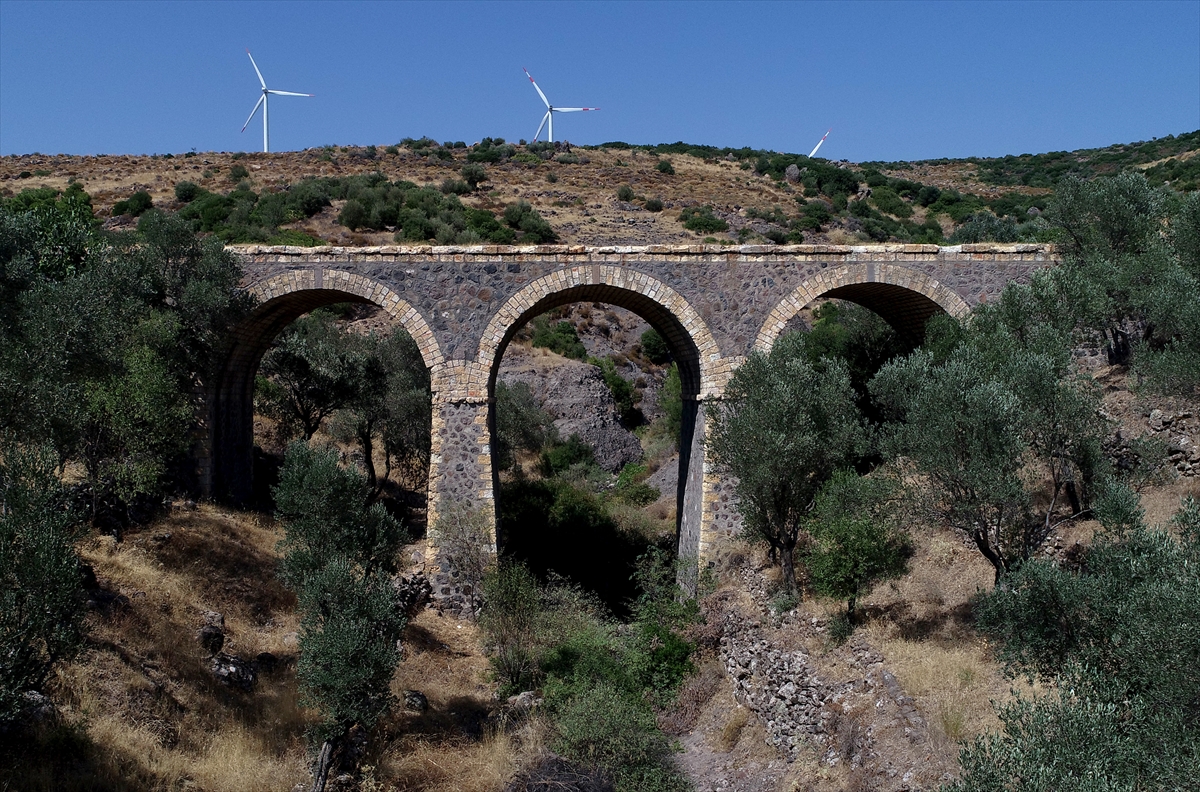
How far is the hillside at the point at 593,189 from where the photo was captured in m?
36.8

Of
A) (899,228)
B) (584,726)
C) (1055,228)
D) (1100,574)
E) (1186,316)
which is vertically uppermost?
(899,228)

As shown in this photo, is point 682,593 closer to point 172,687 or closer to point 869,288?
point 869,288

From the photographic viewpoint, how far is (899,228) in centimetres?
4303

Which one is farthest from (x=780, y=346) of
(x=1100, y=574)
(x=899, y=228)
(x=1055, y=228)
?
(x=899, y=228)

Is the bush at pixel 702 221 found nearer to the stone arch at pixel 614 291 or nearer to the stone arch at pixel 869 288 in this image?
the stone arch at pixel 869 288

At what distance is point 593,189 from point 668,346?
30.8m

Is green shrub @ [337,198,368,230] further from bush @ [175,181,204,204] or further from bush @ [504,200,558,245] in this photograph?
bush @ [175,181,204,204]

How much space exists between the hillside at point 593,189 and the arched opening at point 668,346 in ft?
56.8

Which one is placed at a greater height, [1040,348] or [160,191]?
[160,191]

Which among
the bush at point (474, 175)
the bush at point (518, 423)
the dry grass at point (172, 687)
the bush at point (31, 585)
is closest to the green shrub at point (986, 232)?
the bush at point (518, 423)

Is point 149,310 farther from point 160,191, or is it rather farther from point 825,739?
point 160,191

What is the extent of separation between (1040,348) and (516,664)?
29.2 feet

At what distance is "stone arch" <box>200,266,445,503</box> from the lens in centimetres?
1542

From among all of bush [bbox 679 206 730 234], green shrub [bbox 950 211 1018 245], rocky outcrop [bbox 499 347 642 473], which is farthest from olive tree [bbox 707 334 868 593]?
bush [bbox 679 206 730 234]
